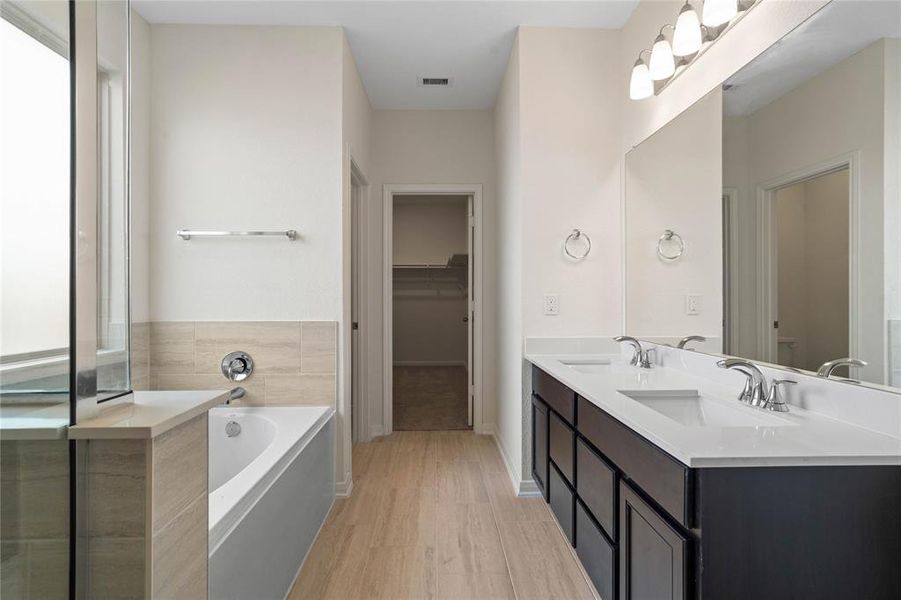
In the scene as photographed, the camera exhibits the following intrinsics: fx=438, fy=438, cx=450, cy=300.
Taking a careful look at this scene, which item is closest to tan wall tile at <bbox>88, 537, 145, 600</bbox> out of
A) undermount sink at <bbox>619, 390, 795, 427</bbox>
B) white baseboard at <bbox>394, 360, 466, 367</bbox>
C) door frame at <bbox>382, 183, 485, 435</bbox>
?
undermount sink at <bbox>619, 390, 795, 427</bbox>

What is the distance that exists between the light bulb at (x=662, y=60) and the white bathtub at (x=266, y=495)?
2316mm

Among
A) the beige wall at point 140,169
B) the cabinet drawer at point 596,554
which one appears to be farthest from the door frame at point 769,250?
the beige wall at point 140,169

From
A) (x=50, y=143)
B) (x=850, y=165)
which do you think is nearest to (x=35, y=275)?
(x=50, y=143)

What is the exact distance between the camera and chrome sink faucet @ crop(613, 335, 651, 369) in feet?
7.09

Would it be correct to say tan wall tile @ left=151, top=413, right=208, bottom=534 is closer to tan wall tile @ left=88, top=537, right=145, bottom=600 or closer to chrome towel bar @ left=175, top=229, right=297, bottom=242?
tan wall tile @ left=88, top=537, right=145, bottom=600

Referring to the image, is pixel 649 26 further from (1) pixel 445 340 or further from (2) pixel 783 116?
(1) pixel 445 340

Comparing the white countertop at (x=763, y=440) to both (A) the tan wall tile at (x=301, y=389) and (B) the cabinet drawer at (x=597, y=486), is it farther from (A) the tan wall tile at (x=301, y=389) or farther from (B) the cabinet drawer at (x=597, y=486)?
(A) the tan wall tile at (x=301, y=389)

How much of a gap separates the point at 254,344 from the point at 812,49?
2676mm

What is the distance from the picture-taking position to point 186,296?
2.50m

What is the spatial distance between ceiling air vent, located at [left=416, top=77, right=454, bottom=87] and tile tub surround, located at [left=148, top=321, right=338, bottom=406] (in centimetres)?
189

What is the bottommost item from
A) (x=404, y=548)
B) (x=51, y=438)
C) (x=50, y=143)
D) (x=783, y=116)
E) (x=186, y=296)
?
(x=404, y=548)

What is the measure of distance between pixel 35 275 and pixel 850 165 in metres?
1.77

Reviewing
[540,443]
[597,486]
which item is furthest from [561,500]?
[597,486]

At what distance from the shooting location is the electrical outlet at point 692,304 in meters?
1.82
